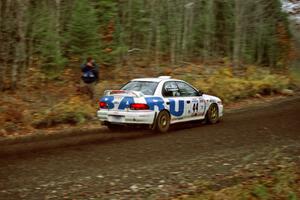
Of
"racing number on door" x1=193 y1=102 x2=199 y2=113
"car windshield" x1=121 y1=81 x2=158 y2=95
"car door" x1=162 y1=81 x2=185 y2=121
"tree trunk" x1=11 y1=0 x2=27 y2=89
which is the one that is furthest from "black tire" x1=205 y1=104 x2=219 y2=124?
"tree trunk" x1=11 y1=0 x2=27 y2=89

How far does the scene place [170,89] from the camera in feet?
42.3

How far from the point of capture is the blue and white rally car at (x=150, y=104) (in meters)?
Answer: 12.0

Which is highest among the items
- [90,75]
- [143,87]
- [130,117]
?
[90,75]

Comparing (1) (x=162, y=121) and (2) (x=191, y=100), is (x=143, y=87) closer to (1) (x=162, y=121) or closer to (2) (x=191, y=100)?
(1) (x=162, y=121)

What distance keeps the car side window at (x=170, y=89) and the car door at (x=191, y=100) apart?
191 mm

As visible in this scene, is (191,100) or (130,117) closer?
(130,117)

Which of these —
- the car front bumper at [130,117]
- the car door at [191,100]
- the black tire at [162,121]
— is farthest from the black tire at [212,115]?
the car front bumper at [130,117]

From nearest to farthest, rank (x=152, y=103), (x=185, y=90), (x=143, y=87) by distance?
(x=152, y=103), (x=143, y=87), (x=185, y=90)

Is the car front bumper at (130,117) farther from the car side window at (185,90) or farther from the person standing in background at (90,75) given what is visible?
the person standing in background at (90,75)

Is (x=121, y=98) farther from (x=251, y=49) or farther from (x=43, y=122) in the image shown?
(x=251, y=49)

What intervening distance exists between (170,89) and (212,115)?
259 centimetres

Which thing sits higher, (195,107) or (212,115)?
(195,107)

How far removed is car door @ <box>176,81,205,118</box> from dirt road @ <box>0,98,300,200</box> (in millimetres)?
698

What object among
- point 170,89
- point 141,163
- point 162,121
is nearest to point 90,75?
point 170,89
